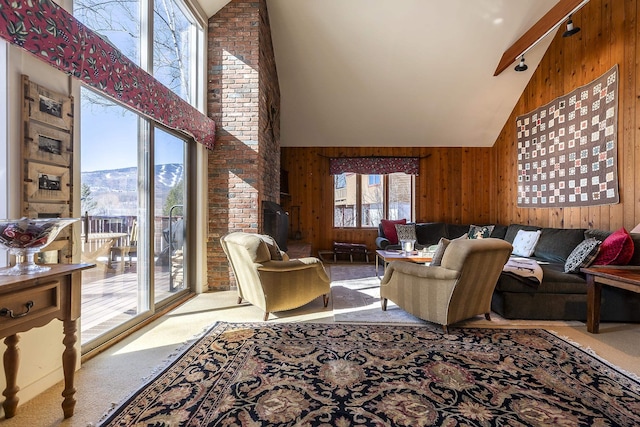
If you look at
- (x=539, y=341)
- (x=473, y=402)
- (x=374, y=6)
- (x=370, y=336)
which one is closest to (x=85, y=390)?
(x=370, y=336)

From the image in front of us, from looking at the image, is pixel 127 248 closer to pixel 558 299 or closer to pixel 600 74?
pixel 558 299

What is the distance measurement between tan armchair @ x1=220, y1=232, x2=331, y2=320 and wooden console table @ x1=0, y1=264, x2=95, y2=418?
1431mm

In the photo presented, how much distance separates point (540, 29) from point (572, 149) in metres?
1.66

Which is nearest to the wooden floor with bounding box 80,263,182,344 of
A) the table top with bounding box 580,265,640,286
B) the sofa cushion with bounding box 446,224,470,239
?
the table top with bounding box 580,265,640,286

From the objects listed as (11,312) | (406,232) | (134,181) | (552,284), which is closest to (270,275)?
(134,181)

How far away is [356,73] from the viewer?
17.1 feet

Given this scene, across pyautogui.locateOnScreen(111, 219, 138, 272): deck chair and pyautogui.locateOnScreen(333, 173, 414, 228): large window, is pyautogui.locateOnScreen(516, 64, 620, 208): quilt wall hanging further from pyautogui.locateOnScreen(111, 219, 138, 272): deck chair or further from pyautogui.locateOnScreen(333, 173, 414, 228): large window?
pyautogui.locateOnScreen(111, 219, 138, 272): deck chair

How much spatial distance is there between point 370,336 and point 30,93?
2732 millimetres

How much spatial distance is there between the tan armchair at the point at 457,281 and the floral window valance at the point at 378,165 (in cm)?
390

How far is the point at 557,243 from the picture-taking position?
4039 millimetres

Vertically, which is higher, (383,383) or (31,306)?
(31,306)

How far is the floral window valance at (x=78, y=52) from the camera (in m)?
1.55

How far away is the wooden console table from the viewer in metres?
1.27

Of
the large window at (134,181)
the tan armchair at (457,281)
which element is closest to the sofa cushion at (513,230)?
the tan armchair at (457,281)
